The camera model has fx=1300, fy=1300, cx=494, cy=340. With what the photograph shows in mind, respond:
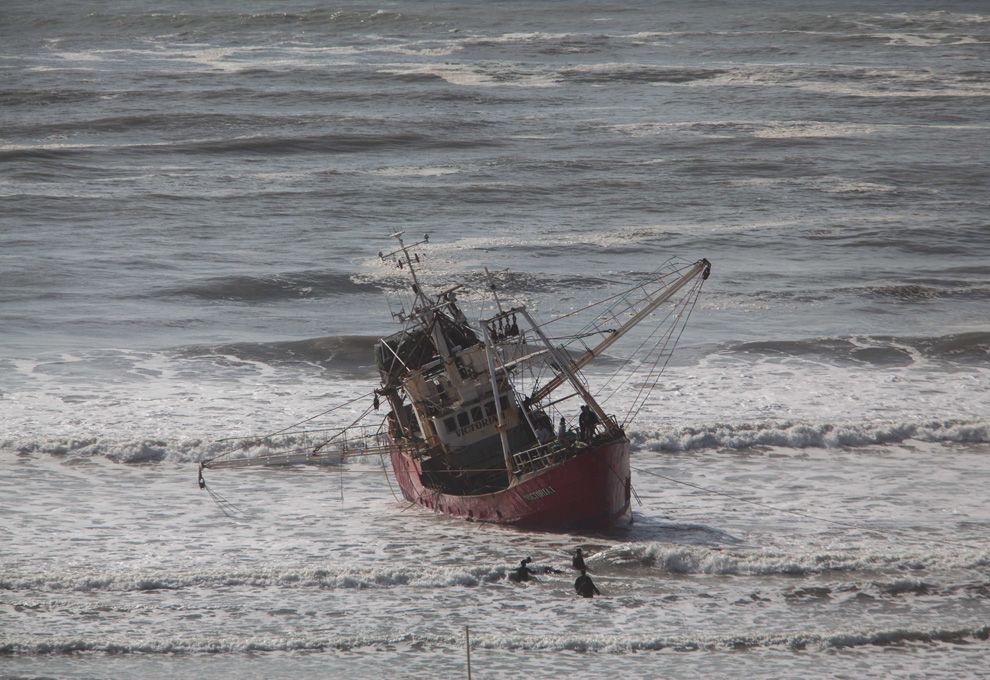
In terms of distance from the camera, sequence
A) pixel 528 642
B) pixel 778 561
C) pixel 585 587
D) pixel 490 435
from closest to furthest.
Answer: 1. pixel 528 642
2. pixel 585 587
3. pixel 778 561
4. pixel 490 435

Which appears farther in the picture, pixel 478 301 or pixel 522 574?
pixel 478 301

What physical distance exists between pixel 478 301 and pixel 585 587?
19392 mm

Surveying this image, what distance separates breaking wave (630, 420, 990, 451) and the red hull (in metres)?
5.15

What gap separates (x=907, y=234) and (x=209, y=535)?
31.6 m

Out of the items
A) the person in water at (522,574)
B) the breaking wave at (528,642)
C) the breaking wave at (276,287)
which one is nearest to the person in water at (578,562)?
the person in water at (522,574)

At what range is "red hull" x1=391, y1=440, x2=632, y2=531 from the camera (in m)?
21.3

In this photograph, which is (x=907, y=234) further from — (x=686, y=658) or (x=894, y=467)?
(x=686, y=658)

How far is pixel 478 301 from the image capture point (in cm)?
3841

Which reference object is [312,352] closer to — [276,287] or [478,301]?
[478,301]

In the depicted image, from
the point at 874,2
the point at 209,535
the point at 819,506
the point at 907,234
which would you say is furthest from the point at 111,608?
the point at 874,2

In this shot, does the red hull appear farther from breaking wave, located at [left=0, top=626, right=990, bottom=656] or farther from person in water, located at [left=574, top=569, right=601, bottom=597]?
breaking wave, located at [left=0, top=626, right=990, bottom=656]

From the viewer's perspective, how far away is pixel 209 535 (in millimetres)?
22844

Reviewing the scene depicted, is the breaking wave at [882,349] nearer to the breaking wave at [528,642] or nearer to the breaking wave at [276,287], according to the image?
the breaking wave at [276,287]

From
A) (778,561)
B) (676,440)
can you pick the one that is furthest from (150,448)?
(778,561)
